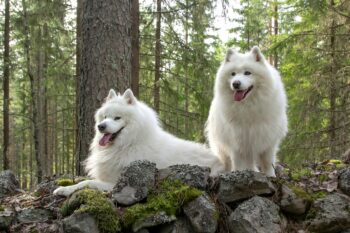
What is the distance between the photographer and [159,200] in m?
4.14

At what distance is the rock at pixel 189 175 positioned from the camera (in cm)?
437

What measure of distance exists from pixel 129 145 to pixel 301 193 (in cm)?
226

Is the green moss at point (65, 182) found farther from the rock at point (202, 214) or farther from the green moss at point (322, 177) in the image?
the green moss at point (322, 177)

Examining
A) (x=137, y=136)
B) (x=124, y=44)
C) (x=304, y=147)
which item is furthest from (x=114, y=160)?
(x=304, y=147)

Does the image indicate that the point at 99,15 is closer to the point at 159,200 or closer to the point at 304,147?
the point at 159,200

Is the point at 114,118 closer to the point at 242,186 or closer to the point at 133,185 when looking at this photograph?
the point at 133,185

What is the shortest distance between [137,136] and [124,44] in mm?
1863

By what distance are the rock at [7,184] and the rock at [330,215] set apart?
4.02m

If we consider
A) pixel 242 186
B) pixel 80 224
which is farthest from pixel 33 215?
pixel 242 186

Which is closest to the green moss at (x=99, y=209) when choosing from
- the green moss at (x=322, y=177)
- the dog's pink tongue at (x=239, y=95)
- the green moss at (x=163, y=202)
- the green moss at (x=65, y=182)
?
the green moss at (x=163, y=202)

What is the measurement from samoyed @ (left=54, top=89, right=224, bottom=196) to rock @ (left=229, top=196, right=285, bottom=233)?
143 centimetres

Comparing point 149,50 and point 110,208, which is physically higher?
point 149,50

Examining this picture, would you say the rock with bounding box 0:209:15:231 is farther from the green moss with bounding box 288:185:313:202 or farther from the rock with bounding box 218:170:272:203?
the green moss with bounding box 288:185:313:202

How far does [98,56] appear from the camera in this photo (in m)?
6.41
